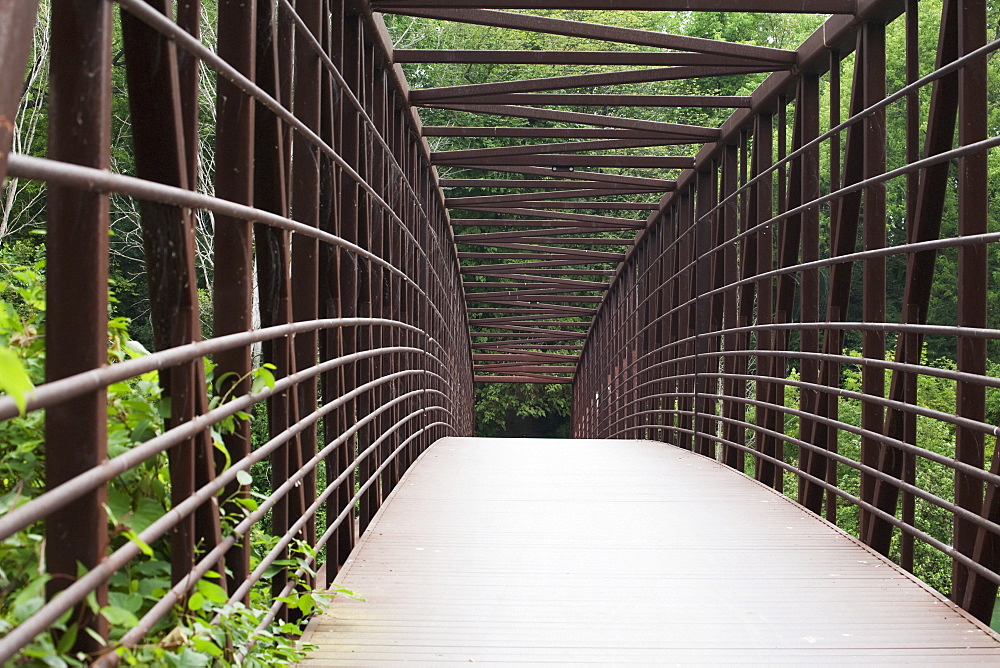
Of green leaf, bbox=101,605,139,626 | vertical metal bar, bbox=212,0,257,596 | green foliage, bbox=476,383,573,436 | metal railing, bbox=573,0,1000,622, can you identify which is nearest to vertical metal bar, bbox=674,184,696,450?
metal railing, bbox=573,0,1000,622

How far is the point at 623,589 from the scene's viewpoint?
157 inches

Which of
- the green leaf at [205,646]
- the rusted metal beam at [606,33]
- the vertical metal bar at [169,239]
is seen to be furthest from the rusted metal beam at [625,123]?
the green leaf at [205,646]

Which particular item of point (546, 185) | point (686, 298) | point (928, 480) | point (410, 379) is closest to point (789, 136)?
point (928, 480)

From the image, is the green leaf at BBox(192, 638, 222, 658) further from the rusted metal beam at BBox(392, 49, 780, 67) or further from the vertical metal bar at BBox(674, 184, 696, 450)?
the vertical metal bar at BBox(674, 184, 696, 450)

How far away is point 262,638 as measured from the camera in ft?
8.43

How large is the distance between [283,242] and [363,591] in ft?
4.61

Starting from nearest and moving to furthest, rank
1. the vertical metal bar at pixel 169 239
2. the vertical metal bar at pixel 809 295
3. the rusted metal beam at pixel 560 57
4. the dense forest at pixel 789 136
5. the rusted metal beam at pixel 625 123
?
the vertical metal bar at pixel 169 239
the vertical metal bar at pixel 809 295
the rusted metal beam at pixel 560 57
the rusted metal beam at pixel 625 123
the dense forest at pixel 789 136

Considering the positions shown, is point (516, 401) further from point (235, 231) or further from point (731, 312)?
point (235, 231)

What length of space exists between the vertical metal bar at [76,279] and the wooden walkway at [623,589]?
5.23 feet

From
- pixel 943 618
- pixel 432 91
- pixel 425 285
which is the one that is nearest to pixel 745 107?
pixel 432 91

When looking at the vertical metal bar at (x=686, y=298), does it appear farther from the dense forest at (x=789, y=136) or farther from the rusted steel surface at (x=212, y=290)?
the dense forest at (x=789, y=136)

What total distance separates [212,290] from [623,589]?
1806 mm

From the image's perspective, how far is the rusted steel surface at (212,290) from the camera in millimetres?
1640

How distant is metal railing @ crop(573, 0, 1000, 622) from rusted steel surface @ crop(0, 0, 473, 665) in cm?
211
